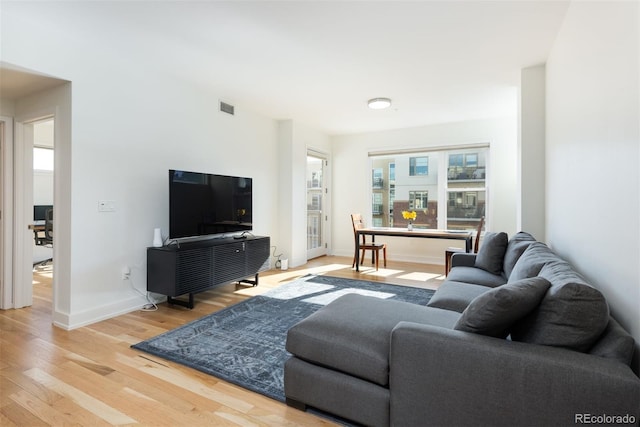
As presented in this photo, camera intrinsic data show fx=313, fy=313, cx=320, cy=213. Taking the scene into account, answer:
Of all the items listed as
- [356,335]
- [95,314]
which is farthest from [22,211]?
[356,335]

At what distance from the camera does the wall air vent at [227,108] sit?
4.34 metres

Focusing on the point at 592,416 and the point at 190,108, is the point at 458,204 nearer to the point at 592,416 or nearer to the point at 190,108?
the point at 190,108

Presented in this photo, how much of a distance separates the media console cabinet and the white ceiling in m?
1.95

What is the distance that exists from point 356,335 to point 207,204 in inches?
107

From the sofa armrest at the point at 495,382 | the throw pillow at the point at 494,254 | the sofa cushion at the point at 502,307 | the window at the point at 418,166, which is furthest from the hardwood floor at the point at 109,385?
the window at the point at 418,166

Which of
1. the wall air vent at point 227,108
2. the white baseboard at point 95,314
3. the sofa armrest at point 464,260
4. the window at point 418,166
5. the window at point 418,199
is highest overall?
the wall air vent at point 227,108

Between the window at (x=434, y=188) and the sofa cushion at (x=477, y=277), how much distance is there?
280 centimetres

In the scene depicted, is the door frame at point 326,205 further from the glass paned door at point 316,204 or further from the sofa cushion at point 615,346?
the sofa cushion at point 615,346

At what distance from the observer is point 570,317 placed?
1207 millimetres

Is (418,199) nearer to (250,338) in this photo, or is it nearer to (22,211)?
(250,338)

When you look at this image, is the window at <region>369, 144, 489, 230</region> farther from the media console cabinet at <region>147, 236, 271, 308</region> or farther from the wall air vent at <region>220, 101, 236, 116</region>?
the media console cabinet at <region>147, 236, 271, 308</region>

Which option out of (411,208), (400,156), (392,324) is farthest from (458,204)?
(392,324)

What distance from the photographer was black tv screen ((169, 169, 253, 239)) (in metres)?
3.40

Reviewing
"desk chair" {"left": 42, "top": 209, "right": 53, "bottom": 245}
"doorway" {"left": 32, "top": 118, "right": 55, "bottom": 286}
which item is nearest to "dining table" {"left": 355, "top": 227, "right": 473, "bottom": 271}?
"doorway" {"left": 32, "top": 118, "right": 55, "bottom": 286}
